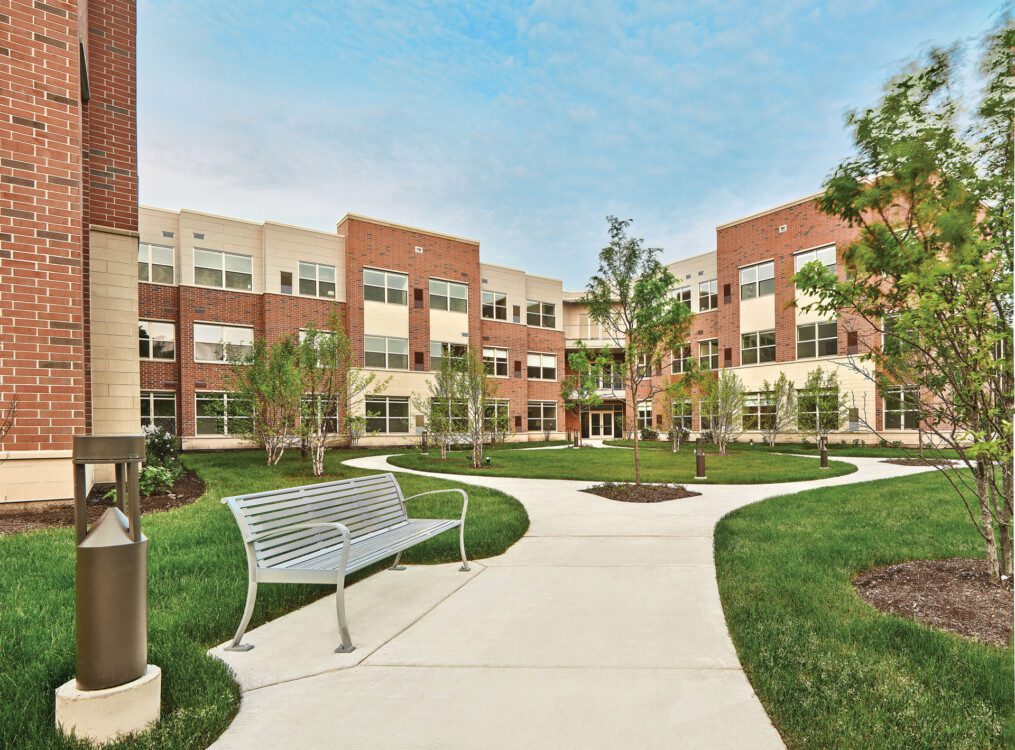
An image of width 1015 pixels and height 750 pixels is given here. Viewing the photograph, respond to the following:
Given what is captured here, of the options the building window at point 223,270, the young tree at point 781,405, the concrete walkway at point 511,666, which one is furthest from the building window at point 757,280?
the concrete walkway at point 511,666

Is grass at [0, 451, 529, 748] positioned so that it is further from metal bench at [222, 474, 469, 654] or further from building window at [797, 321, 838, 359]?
building window at [797, 321, 838, 359]

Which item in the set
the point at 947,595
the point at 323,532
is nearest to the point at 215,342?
the point at 323,532

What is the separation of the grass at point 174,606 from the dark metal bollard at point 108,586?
0.33m

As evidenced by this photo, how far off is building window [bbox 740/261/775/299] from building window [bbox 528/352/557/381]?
1286cm

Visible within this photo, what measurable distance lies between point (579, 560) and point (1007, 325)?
13.9 feet

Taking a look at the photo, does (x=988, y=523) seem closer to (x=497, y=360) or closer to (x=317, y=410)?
(x=317, y=410)

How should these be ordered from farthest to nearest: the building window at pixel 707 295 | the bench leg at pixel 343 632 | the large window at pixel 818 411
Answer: the building window at pixel 707 295, the large window at pixel 818 411, the bench leg at pixel 343 632

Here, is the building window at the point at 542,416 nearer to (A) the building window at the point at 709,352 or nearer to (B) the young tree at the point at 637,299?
(A) the building window at the point at 709,352

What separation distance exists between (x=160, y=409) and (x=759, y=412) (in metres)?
30.9

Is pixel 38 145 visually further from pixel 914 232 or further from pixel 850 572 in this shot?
pixel 850 572

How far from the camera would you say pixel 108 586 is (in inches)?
101

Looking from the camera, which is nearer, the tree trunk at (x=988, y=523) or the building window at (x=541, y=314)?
the tree trunk at (x=988, y=523)

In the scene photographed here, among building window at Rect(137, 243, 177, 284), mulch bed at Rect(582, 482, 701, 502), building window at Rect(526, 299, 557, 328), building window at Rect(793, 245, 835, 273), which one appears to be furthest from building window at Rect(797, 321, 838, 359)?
building window at Rect(137, 243, 177, 284)

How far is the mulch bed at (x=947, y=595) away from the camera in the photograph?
13.1 feet
